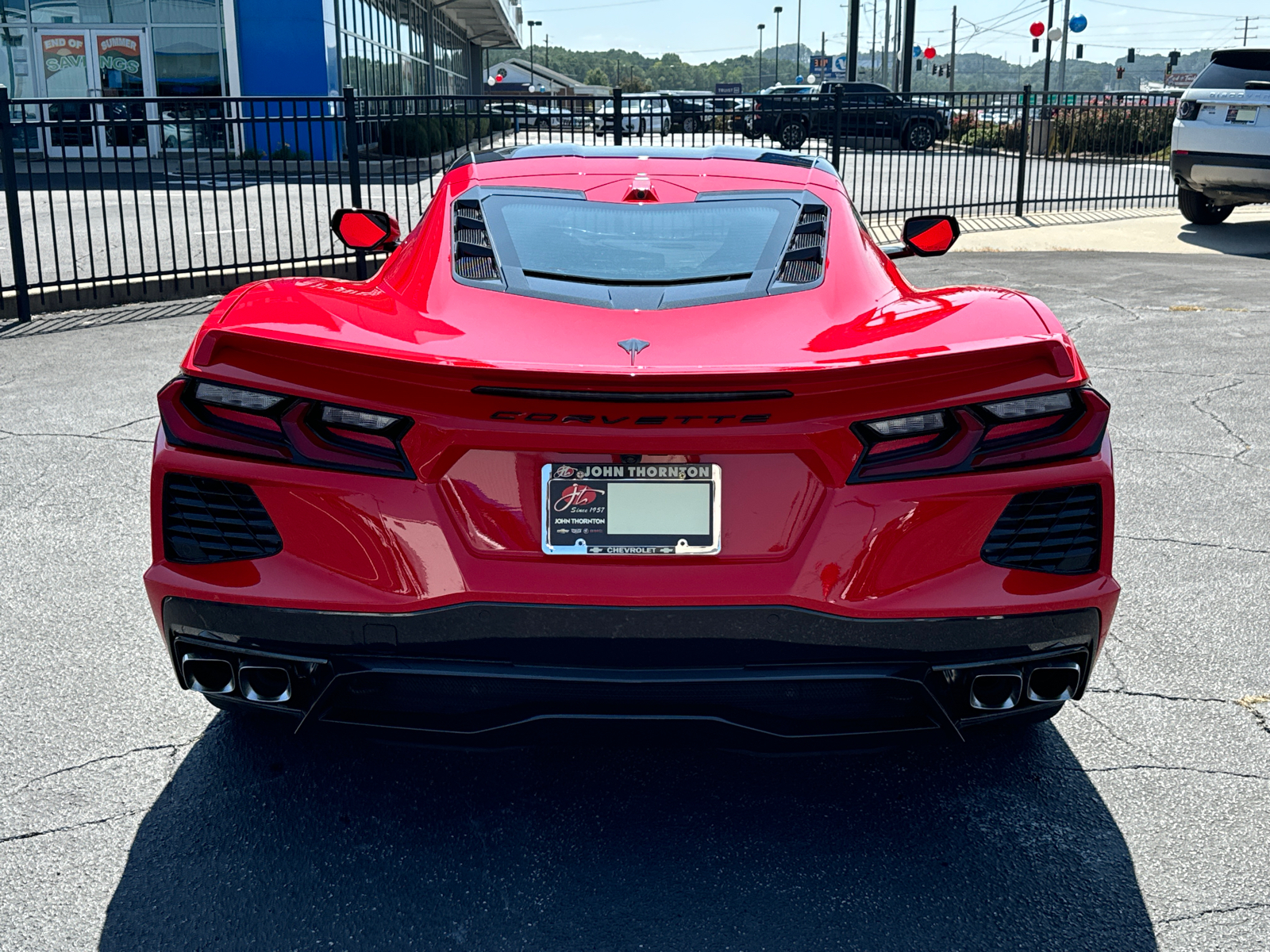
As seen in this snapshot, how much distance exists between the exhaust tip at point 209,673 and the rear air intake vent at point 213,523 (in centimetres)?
23

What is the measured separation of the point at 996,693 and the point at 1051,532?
0.37m

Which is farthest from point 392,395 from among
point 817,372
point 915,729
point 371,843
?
point 915,729

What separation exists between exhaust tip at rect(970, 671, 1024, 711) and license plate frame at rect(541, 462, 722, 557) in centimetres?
69

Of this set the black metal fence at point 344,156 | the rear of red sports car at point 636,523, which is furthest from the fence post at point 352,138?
the rear of red sports car at point 636,523

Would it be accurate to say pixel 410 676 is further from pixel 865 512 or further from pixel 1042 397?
pixel 1042 397

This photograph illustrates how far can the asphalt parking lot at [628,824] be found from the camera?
2545 millimetres

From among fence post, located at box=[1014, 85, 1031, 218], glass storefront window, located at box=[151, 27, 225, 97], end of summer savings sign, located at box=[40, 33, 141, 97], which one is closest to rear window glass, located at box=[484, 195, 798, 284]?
fence post, located at box=[1014, 85, 1031, 218]

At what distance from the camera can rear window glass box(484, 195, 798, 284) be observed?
3.22 meters

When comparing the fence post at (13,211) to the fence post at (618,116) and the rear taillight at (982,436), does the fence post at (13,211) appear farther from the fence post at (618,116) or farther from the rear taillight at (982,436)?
the rear taillight at (982,436)

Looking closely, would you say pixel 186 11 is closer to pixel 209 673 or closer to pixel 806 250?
pixel 806 250

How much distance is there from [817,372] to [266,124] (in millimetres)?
9742

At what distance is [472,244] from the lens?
10.9ft

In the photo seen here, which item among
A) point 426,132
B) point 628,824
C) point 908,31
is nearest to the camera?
point 628,824

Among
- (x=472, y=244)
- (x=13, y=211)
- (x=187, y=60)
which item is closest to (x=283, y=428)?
(x=472, y=244)
